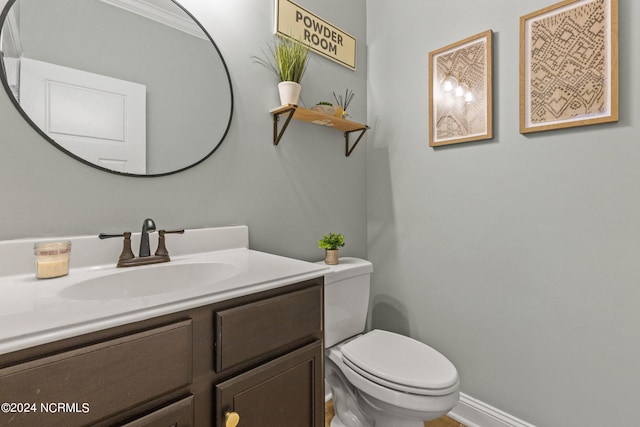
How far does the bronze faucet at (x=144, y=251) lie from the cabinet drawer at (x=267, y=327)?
453 mm

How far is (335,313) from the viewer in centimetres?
136

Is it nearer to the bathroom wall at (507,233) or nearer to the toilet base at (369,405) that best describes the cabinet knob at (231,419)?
the toilet base at (369,405)

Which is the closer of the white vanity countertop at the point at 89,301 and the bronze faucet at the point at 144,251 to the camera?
the white vanity countertop at the point at 89,301

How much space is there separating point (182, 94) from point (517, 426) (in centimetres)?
198

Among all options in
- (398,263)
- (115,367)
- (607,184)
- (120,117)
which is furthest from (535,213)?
(120,117)

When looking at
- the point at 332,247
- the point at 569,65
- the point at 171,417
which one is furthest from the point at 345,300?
the point at 569,65

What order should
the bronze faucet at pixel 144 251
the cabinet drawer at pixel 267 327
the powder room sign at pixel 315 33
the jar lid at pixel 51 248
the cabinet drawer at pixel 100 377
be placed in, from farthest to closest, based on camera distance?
the powder room sign at pixel 315 33 → the bronze faucet at pixel 144 251 → the jar lid at pixel 51 248 → the cabinet drawer at pixel 267 327 → the cabinet drawer at pixel 100 377

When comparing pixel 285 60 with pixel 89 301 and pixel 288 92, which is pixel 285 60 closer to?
pixel 288 92

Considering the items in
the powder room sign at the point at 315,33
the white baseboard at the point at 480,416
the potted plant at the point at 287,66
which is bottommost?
the white baseboard at the point at 480,416

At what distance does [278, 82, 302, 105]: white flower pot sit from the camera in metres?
1.38

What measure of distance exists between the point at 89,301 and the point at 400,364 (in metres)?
1.05

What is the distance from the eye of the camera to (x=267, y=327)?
0.78m

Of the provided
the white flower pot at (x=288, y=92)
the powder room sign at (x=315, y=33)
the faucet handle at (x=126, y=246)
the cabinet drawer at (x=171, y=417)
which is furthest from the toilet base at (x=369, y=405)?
the powder room sign at (x=315, y=33)

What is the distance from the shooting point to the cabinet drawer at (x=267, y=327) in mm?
707
